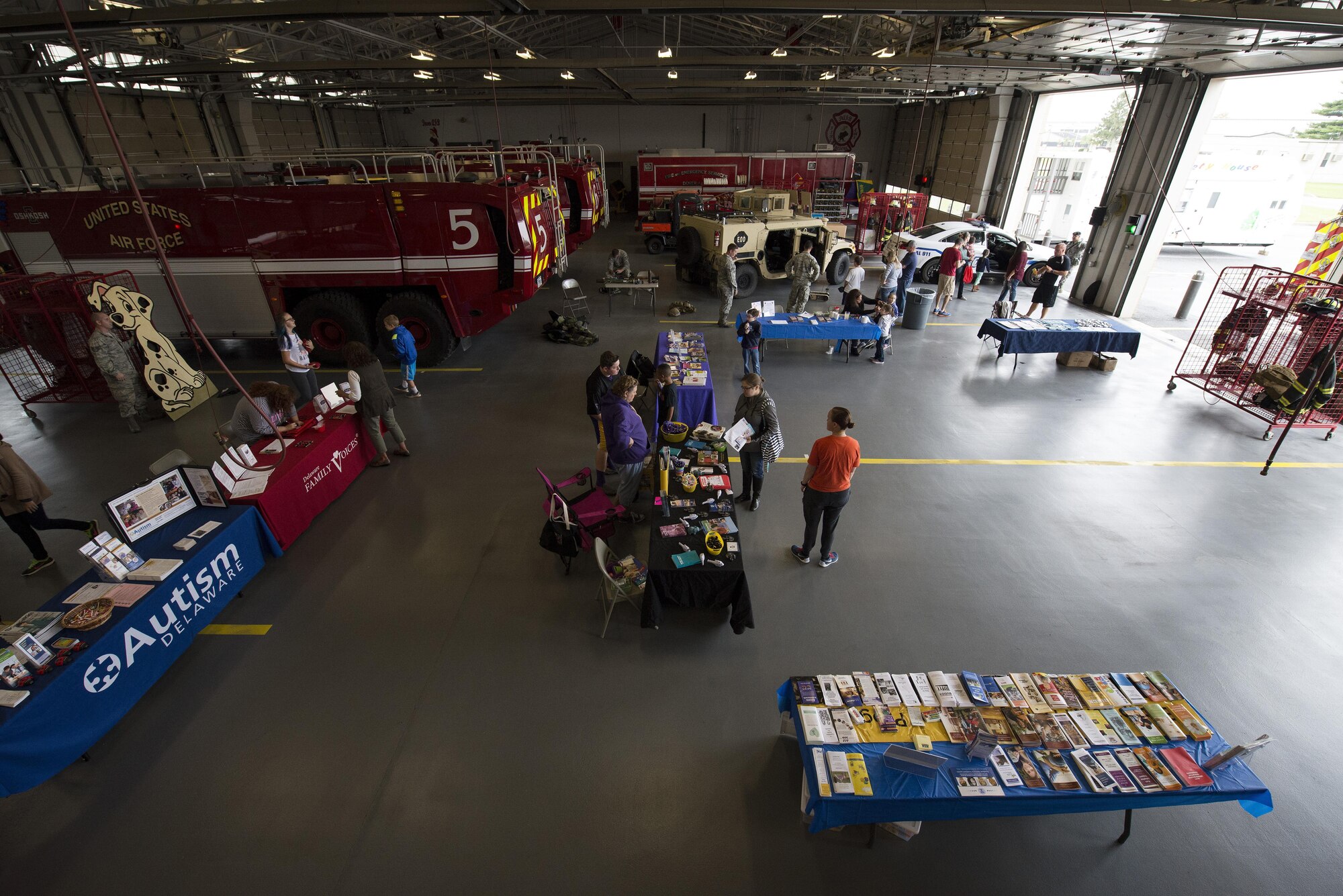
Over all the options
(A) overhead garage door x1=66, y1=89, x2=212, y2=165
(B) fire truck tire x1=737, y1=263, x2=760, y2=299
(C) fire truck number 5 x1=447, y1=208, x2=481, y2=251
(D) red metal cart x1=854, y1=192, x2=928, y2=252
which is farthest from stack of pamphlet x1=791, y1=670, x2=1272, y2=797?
(A) overhead garage door x1=66, y1=89, x2=212, y2=165

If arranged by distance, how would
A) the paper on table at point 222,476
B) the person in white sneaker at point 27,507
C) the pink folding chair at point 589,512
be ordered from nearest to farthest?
the person in white sneaker at point 27,507, the paper on table at point 222,476, the pink folding chair at point 589,512

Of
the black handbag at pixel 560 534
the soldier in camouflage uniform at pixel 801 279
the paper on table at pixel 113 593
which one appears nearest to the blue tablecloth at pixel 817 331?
the soldier in camouflage uniform at pixel 801 279

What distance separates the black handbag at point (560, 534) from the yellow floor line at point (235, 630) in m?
2.64

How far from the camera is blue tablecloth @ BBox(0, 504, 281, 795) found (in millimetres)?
3701

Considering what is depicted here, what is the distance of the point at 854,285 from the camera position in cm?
1205

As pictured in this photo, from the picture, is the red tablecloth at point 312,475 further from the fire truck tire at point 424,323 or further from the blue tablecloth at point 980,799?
the blue tablecloth at point 980,799

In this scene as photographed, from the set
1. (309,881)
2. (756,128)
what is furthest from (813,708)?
(756,128)

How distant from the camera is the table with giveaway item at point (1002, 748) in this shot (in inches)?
128

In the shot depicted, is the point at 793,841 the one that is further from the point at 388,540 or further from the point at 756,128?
the point at 756,128

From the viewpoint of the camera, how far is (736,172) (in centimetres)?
2238

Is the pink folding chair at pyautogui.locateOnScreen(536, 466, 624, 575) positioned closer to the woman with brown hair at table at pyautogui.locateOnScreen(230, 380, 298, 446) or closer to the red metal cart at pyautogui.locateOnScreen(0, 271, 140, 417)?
the woman with brown hair at table at pyautogui.locateOnScreen(230, 380, 298, 446)

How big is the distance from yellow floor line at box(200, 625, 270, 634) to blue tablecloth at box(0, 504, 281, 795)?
161 mm

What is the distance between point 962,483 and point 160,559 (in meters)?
8.57

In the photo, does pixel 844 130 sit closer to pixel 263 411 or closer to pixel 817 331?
pixel 817 331
